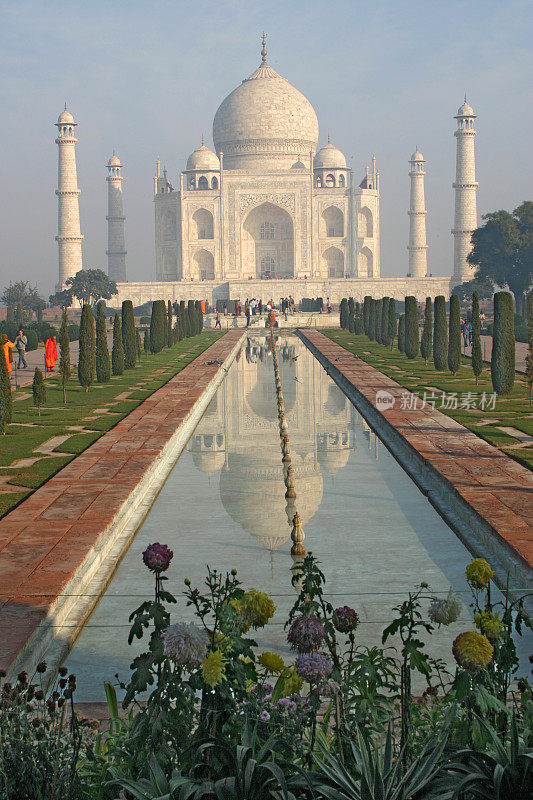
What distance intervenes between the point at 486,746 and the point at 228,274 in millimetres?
40045

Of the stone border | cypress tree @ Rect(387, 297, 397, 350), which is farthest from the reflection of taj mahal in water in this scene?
cypress tree @ Rect(387, 297, 397, 350)

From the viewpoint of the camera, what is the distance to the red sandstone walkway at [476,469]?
4578 mm

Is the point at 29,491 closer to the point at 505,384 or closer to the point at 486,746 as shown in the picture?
Answer: the point at 486,746

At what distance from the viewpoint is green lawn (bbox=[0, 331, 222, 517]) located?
6215 mm

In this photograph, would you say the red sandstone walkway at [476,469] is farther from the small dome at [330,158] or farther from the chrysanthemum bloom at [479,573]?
the small dome at [330,158]

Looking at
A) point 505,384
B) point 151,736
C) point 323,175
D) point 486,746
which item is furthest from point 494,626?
point 323,175

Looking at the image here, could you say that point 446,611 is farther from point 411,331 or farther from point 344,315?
point 344,315

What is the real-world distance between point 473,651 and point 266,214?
1660 inches

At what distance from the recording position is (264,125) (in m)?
43.2

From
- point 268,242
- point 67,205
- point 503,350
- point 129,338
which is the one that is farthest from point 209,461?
point 268,242

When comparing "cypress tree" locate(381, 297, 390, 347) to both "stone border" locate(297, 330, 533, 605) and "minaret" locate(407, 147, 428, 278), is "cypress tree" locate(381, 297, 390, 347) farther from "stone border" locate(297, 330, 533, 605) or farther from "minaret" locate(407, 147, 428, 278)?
"minaret" locate(407, 147, 428, 278)

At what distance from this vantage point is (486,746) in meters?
1.97

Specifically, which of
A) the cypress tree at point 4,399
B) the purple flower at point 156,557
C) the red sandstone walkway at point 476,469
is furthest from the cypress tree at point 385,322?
the purple flower at point 156,557

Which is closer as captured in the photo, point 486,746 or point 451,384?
point 486,746
